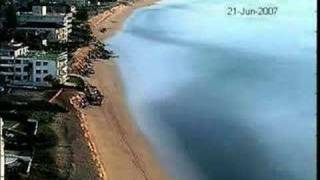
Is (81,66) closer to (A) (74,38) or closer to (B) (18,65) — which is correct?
(B) (18,65)

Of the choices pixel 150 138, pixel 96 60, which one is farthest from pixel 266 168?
pixel 96 60

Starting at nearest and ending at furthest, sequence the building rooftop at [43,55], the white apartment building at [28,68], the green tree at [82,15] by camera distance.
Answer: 1. the white apartment building at [28,68]
2. the building rooftop at [43,55]
3. the green tree at [82,15]

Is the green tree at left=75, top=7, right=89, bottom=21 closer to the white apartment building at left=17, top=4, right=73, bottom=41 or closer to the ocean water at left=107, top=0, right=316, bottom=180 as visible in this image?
the ocean water at left=107, top=0, right=316, bottom=180

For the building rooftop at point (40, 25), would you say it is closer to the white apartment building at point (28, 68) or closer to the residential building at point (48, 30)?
the residential building at point (48, 30)

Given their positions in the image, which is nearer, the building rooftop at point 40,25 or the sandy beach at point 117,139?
the sandy beach at point 117,139

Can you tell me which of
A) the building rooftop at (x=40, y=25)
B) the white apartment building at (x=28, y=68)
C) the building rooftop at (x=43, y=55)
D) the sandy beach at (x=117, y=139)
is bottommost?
the sandy beach at (x=117, y=139)

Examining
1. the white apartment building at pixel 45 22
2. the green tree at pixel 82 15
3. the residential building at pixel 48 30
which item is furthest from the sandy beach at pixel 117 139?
the green tree at pixel 82 15

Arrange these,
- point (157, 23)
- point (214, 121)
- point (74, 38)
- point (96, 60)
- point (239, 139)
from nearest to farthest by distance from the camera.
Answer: point (239, 139)
point (214, 121)
point (96, 60)
point (74, 38)
point (157, 23)
